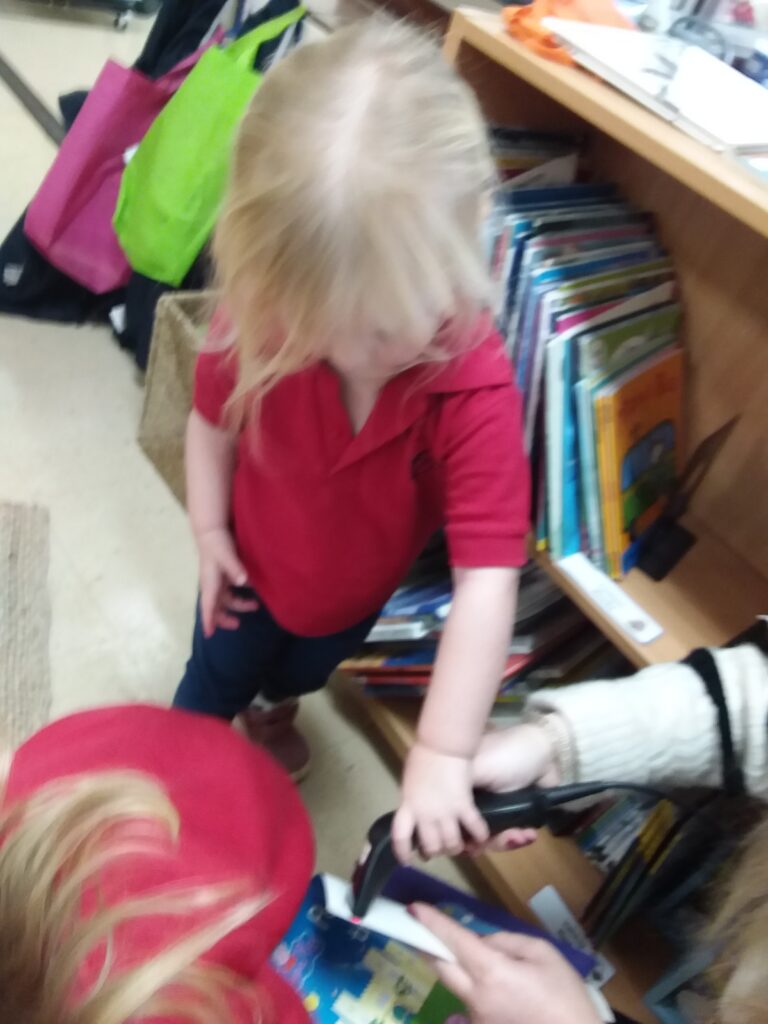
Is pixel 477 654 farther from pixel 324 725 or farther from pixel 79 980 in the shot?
Answer: pixel 324 725

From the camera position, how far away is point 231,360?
2.54 ft

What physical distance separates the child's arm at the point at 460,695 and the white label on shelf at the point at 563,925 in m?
0.36

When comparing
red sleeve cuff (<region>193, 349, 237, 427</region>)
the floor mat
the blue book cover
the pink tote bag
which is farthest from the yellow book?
the pink tote bag

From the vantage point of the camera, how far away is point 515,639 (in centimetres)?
105

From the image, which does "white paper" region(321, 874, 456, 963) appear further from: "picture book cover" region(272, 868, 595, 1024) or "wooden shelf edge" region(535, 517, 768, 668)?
"wooden shelf edge" region(535, 517, 768, 668)

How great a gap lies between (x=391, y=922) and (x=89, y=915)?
13.0 inches

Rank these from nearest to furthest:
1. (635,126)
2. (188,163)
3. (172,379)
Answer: (635,126) < (172,379) < (188,163)

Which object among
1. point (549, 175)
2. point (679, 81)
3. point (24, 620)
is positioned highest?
point (679, 81)

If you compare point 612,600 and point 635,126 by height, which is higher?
point 635,126

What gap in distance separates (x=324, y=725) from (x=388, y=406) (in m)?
0.65

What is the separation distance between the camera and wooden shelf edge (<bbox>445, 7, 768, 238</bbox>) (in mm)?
612

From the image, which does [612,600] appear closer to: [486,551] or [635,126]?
[486,551]

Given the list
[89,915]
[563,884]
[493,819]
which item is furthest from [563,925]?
[89,915]

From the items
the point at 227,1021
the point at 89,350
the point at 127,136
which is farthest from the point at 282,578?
the point at 127,136
